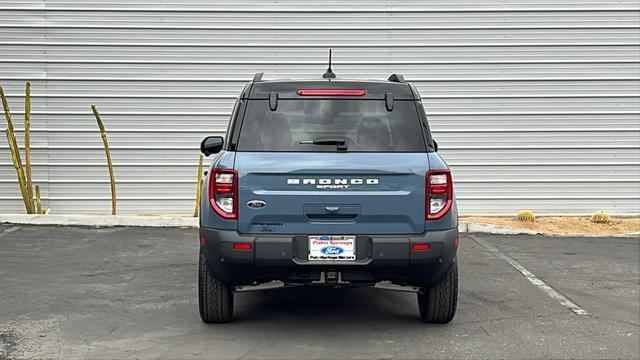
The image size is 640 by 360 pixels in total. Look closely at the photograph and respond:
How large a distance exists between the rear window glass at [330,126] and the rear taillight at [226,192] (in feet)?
0.86

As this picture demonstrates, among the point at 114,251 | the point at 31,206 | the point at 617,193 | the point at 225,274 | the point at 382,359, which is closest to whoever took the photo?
the point at 382,359

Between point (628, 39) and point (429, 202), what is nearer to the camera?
point (429, 202)

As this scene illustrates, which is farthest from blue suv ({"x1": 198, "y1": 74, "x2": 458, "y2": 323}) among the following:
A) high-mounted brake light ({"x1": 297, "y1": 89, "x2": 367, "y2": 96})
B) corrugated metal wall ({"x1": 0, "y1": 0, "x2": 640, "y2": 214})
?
corrugated metal wall ({"x1": 0, "y1": 0, "x2": 640, "y2": 214})

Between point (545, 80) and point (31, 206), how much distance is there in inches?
319

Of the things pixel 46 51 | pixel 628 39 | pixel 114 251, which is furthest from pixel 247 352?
pixel 628 39

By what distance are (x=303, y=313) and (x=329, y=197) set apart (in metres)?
1.49

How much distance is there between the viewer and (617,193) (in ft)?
46.2

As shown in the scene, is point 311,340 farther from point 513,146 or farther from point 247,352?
point 513,146

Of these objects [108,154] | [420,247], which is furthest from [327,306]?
[108,154]

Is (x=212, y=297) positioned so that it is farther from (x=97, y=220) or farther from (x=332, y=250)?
(x=97, y=220)

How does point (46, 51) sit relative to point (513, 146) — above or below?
above

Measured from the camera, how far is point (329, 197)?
5.90 metres

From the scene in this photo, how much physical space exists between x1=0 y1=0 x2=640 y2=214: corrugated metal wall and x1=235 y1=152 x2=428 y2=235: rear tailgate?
26.4 ft

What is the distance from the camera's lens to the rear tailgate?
5891 millimetres
